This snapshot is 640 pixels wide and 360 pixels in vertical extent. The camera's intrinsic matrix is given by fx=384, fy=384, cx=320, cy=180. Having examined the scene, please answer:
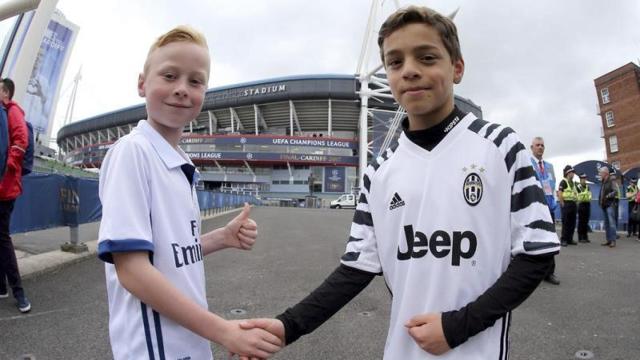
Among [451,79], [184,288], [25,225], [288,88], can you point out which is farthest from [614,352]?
[288,88]

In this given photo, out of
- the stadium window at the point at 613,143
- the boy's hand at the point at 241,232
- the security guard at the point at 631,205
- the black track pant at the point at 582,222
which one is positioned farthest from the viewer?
the stadium window at the point at 613,143

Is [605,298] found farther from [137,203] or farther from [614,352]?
[137,203]

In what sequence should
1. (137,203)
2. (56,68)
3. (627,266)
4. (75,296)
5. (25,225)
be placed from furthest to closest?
1. (56,68)
2. (627,266)
3. (25,225)
4. (75,296)
5. (137,203)

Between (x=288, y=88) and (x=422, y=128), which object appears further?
(x=288, y=88)

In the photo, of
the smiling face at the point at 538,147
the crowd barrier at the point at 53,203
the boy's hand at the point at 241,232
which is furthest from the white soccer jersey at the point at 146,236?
the smiling face at the point at 538,147

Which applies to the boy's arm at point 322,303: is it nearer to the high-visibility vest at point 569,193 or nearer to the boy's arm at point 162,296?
the boy's arm at point 162,296

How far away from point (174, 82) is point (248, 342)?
752 millimetres

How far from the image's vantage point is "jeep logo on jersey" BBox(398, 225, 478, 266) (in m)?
1.08

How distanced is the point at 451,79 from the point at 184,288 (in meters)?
1.00

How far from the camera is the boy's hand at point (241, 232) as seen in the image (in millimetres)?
1419

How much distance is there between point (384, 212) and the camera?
1250 mm

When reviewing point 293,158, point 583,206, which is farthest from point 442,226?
point 293,158

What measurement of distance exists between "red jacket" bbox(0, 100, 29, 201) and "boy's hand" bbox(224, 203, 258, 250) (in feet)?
9.70

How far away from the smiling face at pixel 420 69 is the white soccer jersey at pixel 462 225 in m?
0.13
